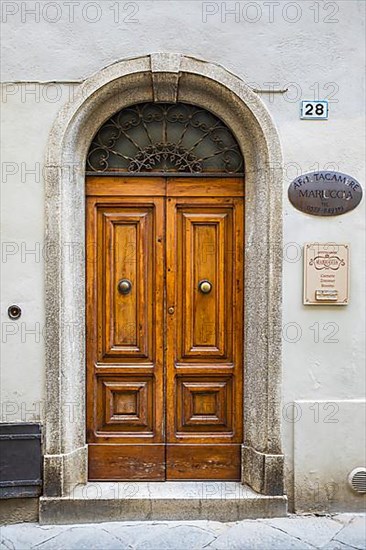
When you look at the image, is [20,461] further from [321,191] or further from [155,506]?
[321,191]

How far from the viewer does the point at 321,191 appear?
16.1ft

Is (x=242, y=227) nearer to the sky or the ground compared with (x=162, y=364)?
nearer to the sky

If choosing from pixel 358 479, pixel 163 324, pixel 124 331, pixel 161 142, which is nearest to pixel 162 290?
pixel 163 324

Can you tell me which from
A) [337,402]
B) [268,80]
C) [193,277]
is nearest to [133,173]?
[193,277]

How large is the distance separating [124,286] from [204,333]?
77 centimetres

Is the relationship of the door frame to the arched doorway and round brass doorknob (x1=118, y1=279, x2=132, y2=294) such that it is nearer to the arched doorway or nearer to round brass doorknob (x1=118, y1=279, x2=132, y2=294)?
the arched doorway

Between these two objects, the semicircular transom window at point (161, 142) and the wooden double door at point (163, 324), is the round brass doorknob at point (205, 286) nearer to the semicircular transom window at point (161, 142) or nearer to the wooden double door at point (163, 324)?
the wooden double door at point (163, 324)

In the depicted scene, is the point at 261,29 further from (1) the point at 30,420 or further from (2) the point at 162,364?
(1) the point at 30,420

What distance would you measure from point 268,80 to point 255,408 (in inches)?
103

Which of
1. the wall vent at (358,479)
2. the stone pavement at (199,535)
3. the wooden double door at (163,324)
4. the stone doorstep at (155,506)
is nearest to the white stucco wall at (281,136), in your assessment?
the wall vent at (358,479)

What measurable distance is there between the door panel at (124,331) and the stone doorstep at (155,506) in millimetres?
252

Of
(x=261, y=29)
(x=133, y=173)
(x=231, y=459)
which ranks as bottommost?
(x=231, y=459)

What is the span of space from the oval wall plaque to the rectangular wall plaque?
304 millimetres

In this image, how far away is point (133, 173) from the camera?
5070 millimetres
